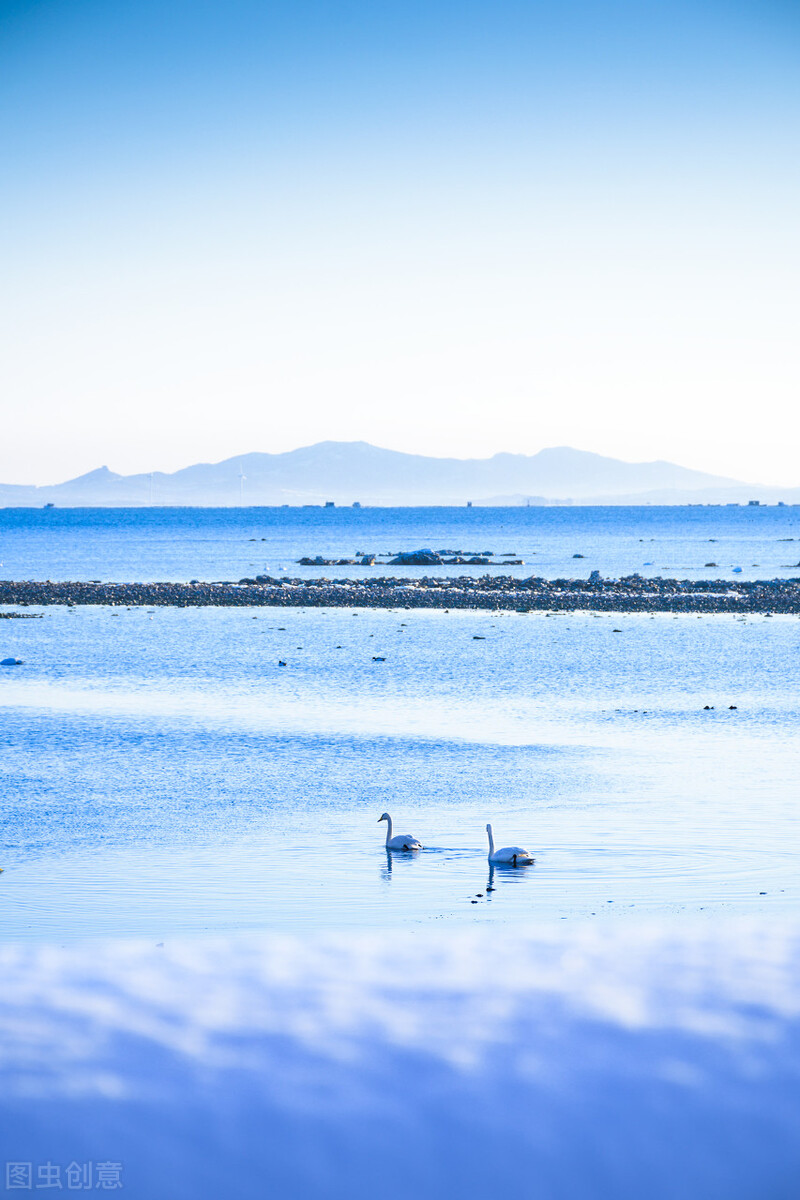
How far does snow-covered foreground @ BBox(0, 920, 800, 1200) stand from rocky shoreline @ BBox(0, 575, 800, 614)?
142ft

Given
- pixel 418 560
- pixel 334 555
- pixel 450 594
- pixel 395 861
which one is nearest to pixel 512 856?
pixel 395 861

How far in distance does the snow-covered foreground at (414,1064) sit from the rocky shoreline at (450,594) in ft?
142

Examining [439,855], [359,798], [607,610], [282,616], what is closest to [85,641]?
[282,616]

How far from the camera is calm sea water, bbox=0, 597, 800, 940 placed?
1463 cm

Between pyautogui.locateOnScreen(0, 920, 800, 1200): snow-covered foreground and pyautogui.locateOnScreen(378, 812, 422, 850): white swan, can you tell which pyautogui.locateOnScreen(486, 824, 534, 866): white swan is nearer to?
pyautogui.locateOnScreen(378, 812, 422, 850): white swan

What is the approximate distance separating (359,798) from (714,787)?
5.71 meters

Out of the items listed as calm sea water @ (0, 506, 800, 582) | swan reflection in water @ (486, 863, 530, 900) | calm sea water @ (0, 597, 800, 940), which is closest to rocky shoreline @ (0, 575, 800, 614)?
calm sea water @ (0, 506, 800, 582)

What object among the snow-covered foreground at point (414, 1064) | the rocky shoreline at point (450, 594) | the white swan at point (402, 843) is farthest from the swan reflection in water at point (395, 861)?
the rocky shoreline at point (450, 594)

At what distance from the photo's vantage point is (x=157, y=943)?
12.9m

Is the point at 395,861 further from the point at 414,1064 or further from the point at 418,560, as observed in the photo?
the point at 418,560

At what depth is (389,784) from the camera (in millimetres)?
21453

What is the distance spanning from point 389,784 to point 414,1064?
11316mm

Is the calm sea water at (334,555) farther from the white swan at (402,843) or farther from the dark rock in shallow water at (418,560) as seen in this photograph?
the white swan at (402,843)

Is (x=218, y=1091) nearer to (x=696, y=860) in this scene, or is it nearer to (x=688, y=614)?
(x=696, y=860)
